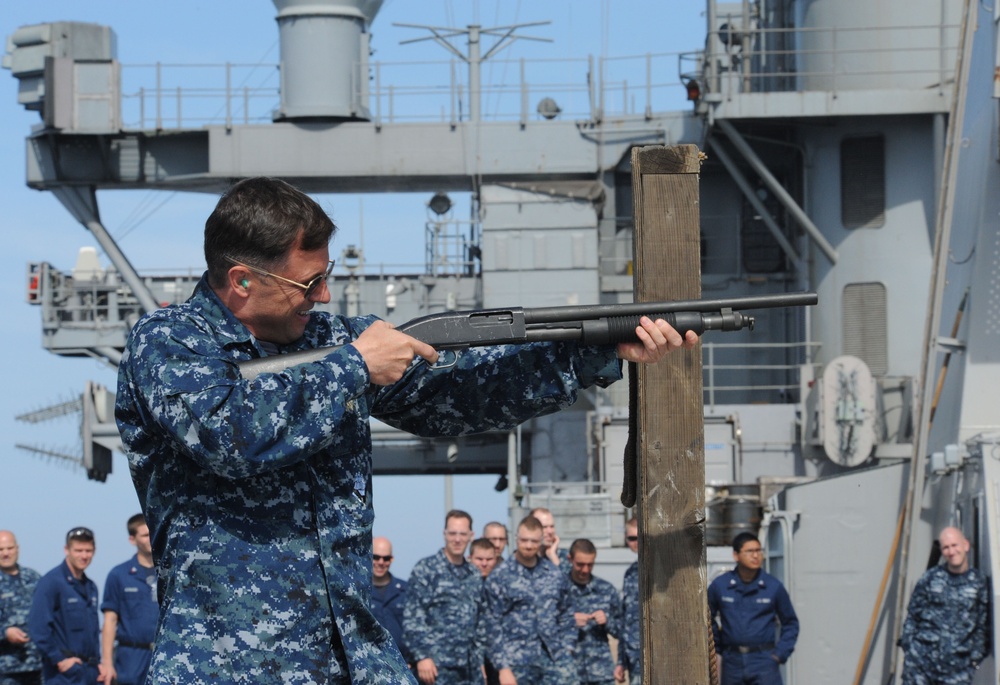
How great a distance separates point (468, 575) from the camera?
12.4 m

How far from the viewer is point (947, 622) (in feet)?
38.2

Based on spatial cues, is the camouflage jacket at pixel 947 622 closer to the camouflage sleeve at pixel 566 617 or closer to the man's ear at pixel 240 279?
the camouflage sleeve at pixel 566 617

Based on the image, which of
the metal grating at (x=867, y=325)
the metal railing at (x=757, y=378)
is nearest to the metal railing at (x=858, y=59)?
the metal grating at (x=867, y=325)

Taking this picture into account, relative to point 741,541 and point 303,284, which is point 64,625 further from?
point 303,284

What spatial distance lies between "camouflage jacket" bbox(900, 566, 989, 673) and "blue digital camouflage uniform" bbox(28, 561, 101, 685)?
602 cm

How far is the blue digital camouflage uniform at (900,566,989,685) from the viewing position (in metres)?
11.5

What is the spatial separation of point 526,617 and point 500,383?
26.5 ft

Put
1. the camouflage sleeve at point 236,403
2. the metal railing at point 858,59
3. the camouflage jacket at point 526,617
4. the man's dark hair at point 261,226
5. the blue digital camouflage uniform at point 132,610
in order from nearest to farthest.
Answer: the camouflage sleeve at point 236,403
the man's dark hair at point 261,226
the blue digital camouflage uniform at point 132,610
the camouflage jacket at point 526,617
the metal railing at point 858,59

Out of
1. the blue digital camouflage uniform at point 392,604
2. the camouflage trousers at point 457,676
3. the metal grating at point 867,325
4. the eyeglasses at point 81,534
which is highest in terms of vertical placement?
the metal grating at point 867,325

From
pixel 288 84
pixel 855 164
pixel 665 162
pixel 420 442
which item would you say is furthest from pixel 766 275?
pixel 665 162

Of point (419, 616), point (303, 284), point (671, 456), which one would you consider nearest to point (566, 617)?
point (419, 616)

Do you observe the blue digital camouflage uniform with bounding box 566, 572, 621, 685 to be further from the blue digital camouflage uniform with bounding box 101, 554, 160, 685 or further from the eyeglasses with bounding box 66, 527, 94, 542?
the eyeglasses with bounding box 66, 527, 94, 542

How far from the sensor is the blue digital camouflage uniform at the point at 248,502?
327 cm

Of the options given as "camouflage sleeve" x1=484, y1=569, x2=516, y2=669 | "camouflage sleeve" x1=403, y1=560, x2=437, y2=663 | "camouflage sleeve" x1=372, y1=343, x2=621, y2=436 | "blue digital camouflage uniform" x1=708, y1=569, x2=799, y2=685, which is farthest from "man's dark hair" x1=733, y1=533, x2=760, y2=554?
"camouflage sleeve" x1=372, y1=343, x2=621, y2=436
